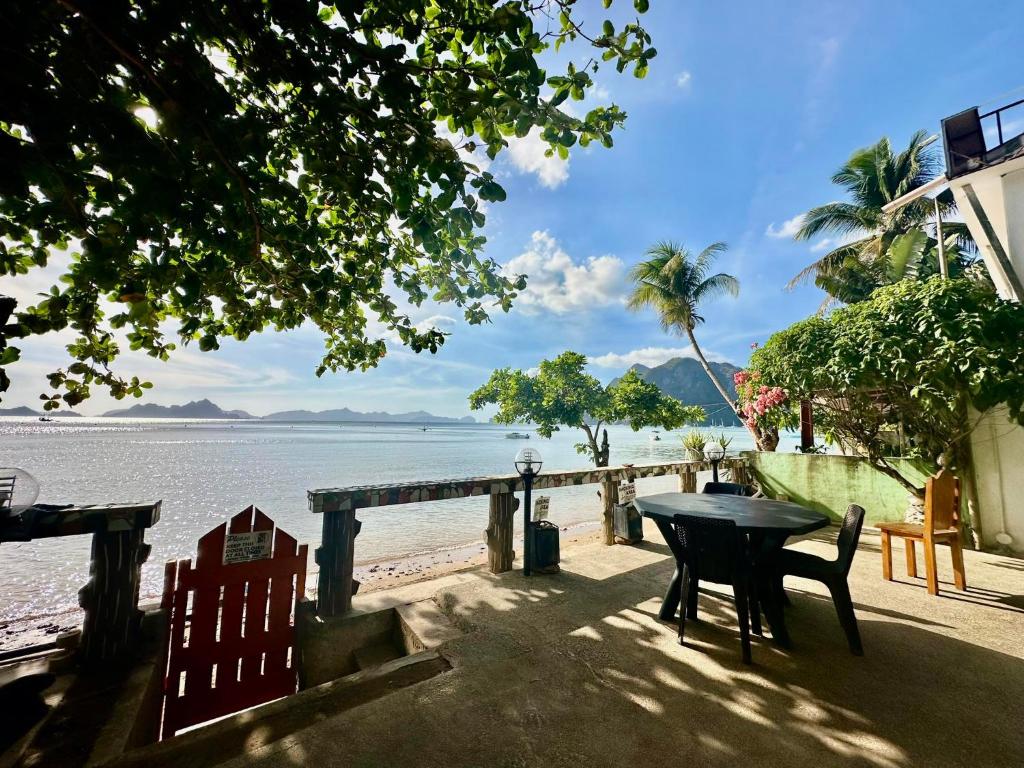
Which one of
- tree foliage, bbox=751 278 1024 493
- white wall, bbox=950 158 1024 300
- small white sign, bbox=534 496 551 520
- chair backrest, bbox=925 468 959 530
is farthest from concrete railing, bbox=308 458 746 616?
white wall, bbox=950 158 1024 300

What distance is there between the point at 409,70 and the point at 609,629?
3.57 metres

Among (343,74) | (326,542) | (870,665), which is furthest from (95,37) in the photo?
(870,665)

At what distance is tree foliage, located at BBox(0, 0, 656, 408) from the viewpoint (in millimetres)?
1351

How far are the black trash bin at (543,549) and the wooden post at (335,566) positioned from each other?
1765 mm

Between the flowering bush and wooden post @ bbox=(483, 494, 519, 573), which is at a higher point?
the flowering bush

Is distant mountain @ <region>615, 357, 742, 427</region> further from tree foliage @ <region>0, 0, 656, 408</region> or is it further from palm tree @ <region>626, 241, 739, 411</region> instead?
tree foliage @ <region>0, 0, 656, 408</region>

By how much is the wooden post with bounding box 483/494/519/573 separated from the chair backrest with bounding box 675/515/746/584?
1887 mm

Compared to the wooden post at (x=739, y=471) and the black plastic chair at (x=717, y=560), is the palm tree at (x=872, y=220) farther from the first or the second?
the black plastic chair at (x=717, y=560)

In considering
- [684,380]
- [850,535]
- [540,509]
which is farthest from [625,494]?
[684,380]

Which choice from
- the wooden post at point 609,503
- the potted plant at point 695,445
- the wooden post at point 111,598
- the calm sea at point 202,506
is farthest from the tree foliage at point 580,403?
the wooden post at point 111,598

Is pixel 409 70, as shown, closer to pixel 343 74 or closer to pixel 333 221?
pixel 343 74

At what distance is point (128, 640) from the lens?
8.04ft

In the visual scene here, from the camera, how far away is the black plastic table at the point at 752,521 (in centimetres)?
277

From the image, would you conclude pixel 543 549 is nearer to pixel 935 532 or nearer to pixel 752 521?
pixel 752 521
